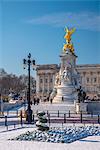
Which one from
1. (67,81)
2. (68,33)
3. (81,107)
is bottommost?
(81,107)

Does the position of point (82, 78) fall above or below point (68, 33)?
below

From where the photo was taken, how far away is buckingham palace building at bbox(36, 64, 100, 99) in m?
135

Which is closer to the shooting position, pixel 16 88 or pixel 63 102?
pixel 63 102

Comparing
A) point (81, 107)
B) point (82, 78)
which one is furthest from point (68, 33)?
point (82, 78)

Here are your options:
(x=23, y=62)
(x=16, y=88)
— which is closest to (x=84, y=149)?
(x=23, y=62)

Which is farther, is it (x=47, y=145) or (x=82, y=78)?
(x=82, y=78)

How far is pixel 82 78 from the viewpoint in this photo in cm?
13750

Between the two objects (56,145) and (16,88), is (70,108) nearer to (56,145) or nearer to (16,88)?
(56,145)

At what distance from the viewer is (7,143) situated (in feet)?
57.5

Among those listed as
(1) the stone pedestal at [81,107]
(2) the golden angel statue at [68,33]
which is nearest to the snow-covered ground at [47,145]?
(1) the stone pedestal at [81,107]

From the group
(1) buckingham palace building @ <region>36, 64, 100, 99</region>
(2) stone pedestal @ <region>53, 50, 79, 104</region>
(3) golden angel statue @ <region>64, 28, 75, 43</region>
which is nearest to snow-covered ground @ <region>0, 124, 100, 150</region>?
(2) stone pedestal @ <region>53, 50, 79, 104</region>

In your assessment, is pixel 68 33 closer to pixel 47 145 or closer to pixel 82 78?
pixel 47 145

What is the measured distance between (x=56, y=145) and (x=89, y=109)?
106ft

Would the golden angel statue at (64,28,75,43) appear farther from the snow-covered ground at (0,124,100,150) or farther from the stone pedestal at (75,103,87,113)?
the snow-covered ground at (0,124,100,150)
